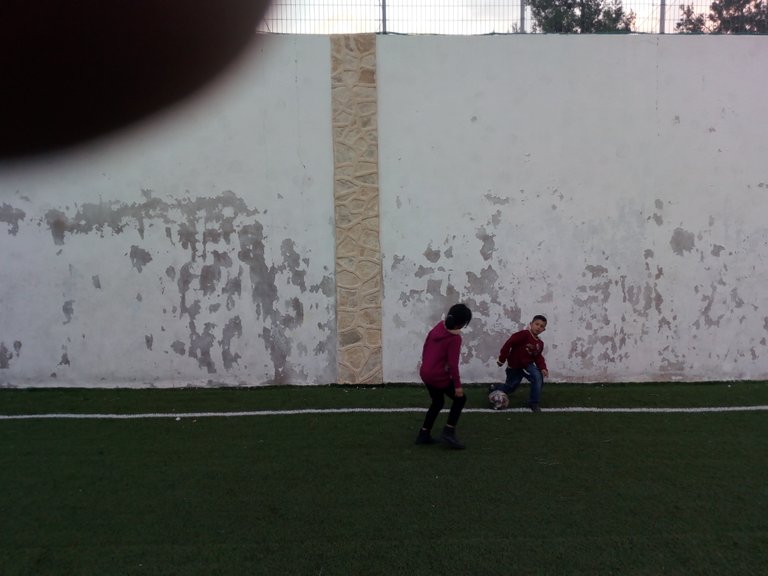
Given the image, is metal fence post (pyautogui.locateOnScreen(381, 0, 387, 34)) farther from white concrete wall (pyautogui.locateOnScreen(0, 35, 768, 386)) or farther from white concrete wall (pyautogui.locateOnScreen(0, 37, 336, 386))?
white concrete wall (pyautogui.locateOnScreen(0, 37, 336, 386))

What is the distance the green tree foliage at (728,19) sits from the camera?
7980 millimetres

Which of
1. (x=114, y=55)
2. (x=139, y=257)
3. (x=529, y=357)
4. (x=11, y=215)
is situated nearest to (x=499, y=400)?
(x=529, y=357)

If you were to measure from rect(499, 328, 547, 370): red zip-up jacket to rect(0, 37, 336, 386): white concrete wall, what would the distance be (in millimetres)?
2004

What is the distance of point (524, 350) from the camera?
6.99 metres

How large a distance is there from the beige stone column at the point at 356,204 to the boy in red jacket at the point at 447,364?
2149mm

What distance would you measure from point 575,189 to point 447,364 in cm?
314

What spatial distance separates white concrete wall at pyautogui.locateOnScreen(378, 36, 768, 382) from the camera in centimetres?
768

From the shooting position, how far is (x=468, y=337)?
785cm

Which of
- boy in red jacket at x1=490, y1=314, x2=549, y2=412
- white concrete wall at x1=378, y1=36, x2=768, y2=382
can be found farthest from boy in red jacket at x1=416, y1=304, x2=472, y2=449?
white concrete wall at x1=378, y1=36, x2=768, y2=382

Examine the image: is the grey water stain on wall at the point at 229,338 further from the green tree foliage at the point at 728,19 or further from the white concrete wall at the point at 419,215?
the green tree foliage at the point at 728,19

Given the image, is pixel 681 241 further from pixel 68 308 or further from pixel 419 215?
pixel 68 308

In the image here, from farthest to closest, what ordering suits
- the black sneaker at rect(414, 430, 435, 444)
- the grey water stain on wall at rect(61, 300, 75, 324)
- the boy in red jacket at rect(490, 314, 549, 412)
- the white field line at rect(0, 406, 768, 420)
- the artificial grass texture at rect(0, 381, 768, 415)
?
the grey water stain on wall at rect(61, 300, 75, 324), the artificial grass texture at rect(0, 381, 768, 415), the boy in red jacket at rect(490, 314, 549, 412), the white field line at rect(0, 406, 768, 420), the black sneaker at rect(414, 430, 435, 444)

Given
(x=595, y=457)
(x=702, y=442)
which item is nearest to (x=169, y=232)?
(x=595, y=457)

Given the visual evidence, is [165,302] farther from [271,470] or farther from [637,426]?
[637,426]
